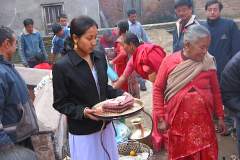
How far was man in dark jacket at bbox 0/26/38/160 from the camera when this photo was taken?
2875mm

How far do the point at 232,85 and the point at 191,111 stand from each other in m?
0.47

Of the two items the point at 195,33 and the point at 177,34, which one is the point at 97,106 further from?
the point at 177,34

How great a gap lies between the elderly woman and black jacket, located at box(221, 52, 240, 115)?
15cm

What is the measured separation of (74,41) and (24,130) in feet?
2.68

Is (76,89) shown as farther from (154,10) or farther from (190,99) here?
(154,10)

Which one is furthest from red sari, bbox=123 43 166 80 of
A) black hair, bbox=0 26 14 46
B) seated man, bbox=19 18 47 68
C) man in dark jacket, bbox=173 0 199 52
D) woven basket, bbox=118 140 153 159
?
seated man, bbox=19 18 47 68

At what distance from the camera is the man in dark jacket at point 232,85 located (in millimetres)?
3266

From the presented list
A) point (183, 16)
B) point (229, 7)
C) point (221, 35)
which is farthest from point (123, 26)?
point (229, 7)

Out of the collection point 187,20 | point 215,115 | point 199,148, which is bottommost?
point 199,148

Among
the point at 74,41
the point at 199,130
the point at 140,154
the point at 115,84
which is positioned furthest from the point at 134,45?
the point at 74,41

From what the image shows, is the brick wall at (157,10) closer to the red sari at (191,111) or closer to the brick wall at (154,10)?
the brick wall at (154,10)

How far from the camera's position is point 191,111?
3.56 meters

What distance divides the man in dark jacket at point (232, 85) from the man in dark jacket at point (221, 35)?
1.86m

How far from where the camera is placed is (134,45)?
493 cm
